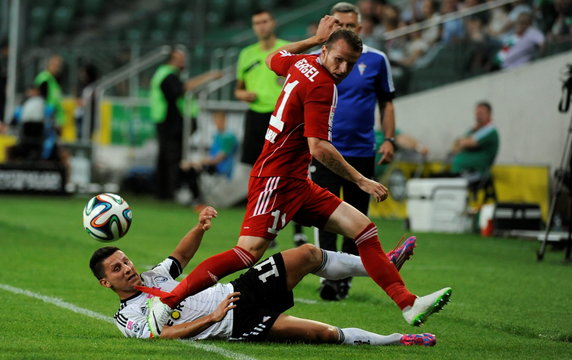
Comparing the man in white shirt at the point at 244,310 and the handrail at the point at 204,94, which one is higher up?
the handrail at the point at 204,94

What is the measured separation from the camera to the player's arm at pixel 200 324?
6.57 metres

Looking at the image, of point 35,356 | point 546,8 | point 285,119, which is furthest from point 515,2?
point 35,356

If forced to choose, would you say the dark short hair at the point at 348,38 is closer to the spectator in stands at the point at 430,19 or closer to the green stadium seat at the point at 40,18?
the spectator in stands at the point at 430,19

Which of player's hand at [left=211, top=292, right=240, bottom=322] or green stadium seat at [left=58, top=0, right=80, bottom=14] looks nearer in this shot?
player's hand at [left=211, top=292, right=240, bottom=322]

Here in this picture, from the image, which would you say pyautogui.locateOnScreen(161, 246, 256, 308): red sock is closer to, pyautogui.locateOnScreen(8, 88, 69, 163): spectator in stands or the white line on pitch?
the white line on pitch

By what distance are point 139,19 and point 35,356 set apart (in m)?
27.5

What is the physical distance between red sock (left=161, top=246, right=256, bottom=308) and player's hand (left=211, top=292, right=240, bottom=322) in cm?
19

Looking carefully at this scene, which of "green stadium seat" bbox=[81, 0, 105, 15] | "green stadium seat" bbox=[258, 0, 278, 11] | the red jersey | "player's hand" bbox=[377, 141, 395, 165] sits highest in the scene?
"green stadium seat" bbox=[258, 0, 278, 11]

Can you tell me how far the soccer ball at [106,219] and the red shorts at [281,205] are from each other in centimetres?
88

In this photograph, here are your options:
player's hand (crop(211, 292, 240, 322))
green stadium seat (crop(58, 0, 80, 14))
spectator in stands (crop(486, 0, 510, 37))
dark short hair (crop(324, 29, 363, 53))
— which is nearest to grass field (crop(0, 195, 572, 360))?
player's hand (crop(211, 292, 240, 322))

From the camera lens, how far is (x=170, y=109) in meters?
20.5

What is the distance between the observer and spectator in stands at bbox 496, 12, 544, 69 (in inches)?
704

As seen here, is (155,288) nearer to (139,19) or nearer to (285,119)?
(285,119)

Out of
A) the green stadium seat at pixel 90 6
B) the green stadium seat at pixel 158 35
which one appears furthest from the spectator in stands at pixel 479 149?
the green stadium seat at pixel 90 6
